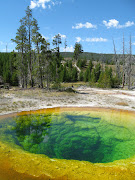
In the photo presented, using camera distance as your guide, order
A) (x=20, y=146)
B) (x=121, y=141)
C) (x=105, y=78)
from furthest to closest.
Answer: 1. (x=105, y=78)
2. (x=121, y=141)
3. (x=20, y=146)

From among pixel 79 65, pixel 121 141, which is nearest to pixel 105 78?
pixel 121 141

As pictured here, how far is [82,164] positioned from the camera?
5.96 meters

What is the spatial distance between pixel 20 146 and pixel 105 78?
111ft

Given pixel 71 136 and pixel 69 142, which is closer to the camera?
pixel 69 142

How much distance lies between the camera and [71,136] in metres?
9.15

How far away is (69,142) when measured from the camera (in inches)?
330

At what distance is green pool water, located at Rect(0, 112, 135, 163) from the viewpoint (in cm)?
719

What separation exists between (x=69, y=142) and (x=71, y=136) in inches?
30.8

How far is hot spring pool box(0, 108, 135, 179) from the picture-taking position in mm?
5695

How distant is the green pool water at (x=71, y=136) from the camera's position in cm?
719

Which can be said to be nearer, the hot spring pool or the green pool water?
the hot spring pool

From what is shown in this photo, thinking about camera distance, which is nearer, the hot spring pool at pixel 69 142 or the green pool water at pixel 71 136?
the hot spring pool at pixel 69 142

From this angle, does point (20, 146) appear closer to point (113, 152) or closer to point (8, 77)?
point (113, 152)

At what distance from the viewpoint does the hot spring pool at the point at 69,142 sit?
570 cm
